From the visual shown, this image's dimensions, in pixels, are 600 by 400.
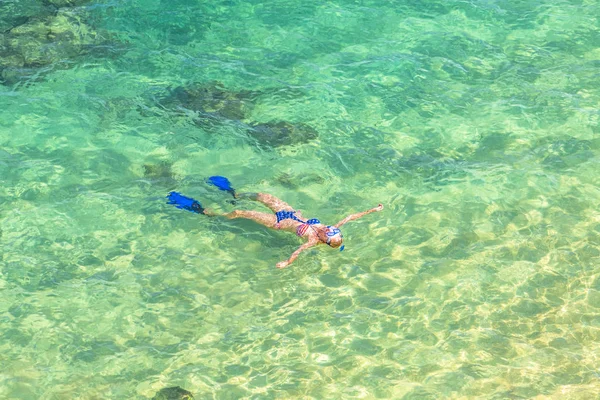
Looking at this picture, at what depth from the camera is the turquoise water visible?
11.2 metres

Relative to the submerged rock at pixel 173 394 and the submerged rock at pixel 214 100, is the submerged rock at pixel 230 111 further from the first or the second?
the submerged rock at pixel 173 394

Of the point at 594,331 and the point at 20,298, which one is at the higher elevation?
the point at 594,331

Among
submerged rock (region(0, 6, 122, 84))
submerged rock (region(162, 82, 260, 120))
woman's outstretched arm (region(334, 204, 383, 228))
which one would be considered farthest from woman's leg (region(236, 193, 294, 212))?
submerged rock (region(0, 6, 122, 84))

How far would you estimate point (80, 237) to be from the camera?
43.7 feet

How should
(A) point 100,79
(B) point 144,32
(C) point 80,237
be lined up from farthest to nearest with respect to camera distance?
(B) point 144,32 → (A) point 100,79 → (C) point 80,237

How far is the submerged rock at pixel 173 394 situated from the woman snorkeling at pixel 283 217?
2.72 m

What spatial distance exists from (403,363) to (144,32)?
11.7 m

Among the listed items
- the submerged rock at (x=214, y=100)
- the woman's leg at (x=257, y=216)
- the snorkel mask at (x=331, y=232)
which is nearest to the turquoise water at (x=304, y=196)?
the submerged rock at (x=214, y=100)

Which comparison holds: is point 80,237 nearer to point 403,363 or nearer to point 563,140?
point 403,363

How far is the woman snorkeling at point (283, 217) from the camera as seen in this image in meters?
12.6

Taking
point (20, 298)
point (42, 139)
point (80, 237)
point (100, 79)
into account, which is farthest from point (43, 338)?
point (100, 79)

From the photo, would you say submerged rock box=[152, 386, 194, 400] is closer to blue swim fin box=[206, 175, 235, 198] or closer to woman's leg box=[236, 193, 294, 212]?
A: woman's leg box=[236, 193, 294, 212]

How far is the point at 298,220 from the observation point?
43.4 ft

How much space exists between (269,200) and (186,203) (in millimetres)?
1564
